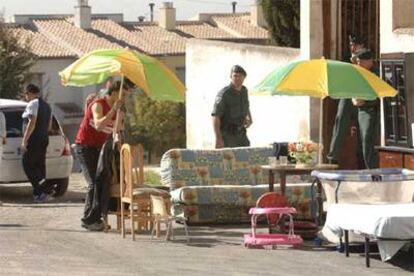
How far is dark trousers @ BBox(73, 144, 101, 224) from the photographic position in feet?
44.6

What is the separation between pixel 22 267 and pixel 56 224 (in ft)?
11.1

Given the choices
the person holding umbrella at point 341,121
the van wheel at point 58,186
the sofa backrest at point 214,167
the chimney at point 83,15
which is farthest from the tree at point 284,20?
the chimney at point 83,15

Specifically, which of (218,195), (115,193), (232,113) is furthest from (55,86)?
(115,193)

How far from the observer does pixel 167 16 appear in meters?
75.6

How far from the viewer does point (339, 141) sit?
15141 mm

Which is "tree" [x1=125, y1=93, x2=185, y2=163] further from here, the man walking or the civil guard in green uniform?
the civil guard in green uniform

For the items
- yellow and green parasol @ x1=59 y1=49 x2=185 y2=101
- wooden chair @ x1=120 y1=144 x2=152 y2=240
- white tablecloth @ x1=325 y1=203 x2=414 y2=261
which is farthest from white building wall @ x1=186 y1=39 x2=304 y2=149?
white tablecloth @ x1=325 y1=203 x2=414 y2=261

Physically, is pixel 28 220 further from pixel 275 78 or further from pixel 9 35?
pixel 9 35

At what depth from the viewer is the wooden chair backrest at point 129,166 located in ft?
42.4

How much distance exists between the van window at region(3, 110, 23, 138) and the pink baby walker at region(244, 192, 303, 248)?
6.24 m

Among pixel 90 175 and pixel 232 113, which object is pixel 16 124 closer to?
pixel 232 113

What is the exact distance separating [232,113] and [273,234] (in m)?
3.15

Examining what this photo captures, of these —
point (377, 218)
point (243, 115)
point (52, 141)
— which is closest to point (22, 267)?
point (377, 218)

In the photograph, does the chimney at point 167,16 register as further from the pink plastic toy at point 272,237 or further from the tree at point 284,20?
the pink plastic toy at point 272,237
